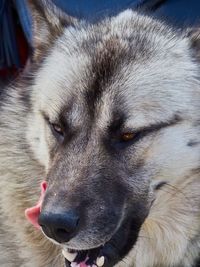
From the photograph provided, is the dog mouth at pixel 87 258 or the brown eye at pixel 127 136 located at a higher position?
the brown eye at pixel 127 136

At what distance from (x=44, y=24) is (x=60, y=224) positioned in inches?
35.0

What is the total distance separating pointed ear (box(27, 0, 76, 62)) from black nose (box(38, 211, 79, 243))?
77 cm

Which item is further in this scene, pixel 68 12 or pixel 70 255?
pixel 68 12

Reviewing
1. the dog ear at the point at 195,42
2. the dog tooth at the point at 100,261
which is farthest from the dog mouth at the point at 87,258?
the dog ear at the point at 195,42

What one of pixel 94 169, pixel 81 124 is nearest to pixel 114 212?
pixel 94 169

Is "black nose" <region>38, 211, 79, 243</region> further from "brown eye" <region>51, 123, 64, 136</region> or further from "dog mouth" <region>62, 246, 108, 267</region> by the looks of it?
"brown eye" <region>51, 123, 64, 136</region>

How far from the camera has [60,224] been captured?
2254 mm

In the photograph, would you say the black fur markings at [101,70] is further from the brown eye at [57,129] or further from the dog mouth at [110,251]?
the dog mouth at [110,251]

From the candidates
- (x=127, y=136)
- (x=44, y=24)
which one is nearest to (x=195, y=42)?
(x=127, y=136)

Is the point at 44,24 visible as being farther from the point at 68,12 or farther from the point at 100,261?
the point at 100,261

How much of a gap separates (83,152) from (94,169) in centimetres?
8

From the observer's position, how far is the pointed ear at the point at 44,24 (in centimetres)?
275

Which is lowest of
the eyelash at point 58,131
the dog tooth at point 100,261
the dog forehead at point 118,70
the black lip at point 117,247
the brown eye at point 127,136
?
the dog tooth at point 100,261

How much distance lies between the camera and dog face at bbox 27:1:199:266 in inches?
91.4
